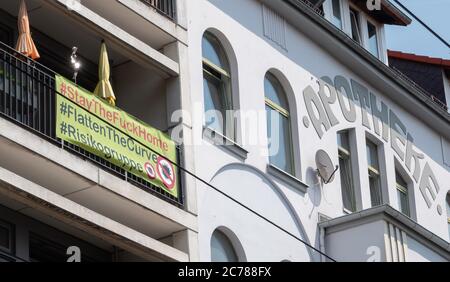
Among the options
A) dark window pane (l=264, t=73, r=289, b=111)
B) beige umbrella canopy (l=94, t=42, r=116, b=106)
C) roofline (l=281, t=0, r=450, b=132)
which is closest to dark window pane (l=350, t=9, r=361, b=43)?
roofline (l=281, t=0, r=450, b=132)

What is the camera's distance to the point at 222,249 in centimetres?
2423

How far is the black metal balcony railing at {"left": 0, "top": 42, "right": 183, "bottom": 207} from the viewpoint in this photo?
20.9m

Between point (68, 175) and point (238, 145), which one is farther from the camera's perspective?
point (238, 145)

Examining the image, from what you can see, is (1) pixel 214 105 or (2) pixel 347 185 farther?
(2) pixel 347 185

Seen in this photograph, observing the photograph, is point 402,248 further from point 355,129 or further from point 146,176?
point 146,176

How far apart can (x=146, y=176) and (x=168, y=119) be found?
1.76 m

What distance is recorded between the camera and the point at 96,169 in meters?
21.4

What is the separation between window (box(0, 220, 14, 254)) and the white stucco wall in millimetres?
3464

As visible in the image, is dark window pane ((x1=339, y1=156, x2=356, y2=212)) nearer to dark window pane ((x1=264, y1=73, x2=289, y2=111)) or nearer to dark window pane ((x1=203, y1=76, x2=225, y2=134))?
dark window pane ((x1=264, y1=73, x2=289, y2=111))

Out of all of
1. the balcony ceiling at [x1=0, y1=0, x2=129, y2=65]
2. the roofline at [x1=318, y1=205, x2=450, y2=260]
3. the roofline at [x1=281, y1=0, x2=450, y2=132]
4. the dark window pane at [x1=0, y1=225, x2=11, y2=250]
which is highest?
the roofline at [x1=281, y1=0, x2=450, y2=132]

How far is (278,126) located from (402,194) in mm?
5302

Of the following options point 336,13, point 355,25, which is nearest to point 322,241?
point 336,13

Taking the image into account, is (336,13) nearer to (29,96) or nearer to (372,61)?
(372,61)

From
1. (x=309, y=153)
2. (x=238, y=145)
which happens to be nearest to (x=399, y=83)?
(x=309, y=153)
